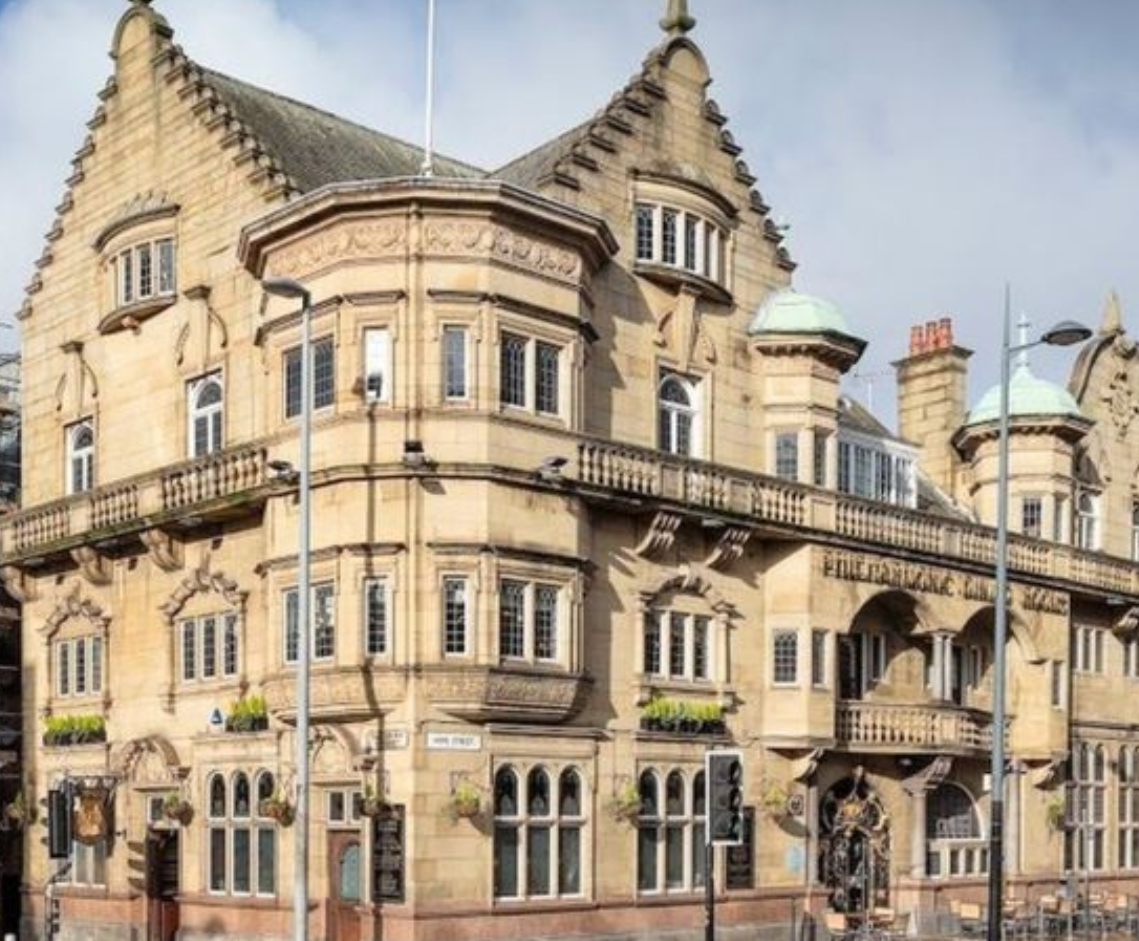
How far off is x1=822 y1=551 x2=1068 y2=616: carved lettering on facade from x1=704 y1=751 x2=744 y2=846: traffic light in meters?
14.2

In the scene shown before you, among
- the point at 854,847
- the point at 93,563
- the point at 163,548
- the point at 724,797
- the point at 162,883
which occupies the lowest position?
the point at 162,883

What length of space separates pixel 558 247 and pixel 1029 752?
1816 centimetres

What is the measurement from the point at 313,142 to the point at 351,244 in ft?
22.9

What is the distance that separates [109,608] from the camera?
37656 mm

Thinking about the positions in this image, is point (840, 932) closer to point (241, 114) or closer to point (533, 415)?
point (533, 415)

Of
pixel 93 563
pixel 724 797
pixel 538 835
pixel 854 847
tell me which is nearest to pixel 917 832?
pixel 854 847

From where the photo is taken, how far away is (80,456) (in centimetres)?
3962

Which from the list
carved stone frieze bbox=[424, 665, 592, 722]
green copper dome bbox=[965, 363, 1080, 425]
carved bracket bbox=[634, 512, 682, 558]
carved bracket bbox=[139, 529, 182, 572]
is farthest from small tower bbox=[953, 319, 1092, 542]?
carved bracket bbox=[139, 529, 182, 572]

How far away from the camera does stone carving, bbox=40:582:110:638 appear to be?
37750mm

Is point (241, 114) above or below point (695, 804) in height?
above

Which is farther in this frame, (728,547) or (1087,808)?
(1087,808)

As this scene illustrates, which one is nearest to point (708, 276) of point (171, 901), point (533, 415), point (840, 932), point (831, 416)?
point (831, 416)

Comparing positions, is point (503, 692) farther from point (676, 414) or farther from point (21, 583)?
point (21, 583)

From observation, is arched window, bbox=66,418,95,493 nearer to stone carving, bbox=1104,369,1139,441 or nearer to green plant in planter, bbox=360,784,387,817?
green plant in planter, bbox=360,784,387,817
